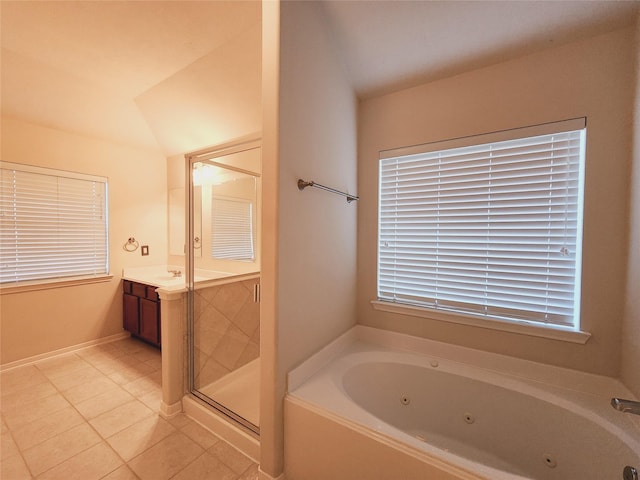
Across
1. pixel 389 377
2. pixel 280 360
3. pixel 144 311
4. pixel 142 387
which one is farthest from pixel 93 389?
pixel 389 377

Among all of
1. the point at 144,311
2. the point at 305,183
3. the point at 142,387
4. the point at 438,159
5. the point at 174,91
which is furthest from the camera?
the point at 144,311

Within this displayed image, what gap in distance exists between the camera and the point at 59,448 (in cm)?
158

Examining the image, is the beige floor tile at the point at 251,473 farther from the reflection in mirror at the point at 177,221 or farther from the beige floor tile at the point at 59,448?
the reflection in mirror at the point at 177,221

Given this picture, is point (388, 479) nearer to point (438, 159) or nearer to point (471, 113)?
point (438, 159)

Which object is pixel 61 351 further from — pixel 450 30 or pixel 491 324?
pixel 450 30

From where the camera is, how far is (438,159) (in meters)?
1.82

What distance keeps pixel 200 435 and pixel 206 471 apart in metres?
0.31

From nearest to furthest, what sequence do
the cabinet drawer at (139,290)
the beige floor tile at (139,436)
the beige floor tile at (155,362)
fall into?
the beige floor tile at (139,436), the beige floor tile at (155,362), the cabinet drawer at (139,290)

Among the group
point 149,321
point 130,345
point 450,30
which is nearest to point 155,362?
point 149,321

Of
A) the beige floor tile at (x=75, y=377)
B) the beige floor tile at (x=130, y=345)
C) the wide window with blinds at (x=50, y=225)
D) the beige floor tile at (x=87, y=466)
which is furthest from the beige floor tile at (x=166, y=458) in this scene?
the wide window with blinds at (x=50, y=225)

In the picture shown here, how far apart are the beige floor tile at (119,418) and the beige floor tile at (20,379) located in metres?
0.96

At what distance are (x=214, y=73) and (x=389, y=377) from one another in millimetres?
2719

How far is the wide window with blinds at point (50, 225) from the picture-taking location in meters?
2.44

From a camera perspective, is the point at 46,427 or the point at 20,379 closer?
the point at 46,427
